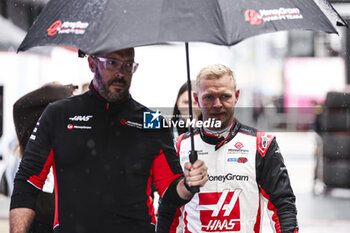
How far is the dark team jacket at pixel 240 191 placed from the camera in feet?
10.6

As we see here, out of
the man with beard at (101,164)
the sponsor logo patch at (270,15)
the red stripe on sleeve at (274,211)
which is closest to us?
the sponsor logo patch at (270,15)

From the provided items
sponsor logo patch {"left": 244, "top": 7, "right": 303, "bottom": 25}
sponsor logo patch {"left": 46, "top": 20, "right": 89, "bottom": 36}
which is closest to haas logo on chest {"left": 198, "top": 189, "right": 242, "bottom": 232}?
sponsor logo patch {"left": 244, "top": 7, "right": 303, "bottom": 25}

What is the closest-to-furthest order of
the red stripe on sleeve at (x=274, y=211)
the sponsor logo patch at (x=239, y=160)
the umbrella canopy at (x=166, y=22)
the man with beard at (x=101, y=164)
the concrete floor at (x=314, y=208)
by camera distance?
the umbrella canopy at (x=166, y=22) < the man with beard at (x=101, y=164) < the red stripe on sleeve at (x=274, y=211) < the sponsor logo patch at (x=239, y=160) < the concrete floor at (x=314, y=208)

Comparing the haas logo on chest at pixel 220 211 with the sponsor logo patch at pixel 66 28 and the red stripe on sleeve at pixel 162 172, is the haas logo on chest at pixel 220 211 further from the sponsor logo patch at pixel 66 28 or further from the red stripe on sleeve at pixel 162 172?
the sponsor logo patch at pixel 66 28

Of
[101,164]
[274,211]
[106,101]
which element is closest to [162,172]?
[101,164]

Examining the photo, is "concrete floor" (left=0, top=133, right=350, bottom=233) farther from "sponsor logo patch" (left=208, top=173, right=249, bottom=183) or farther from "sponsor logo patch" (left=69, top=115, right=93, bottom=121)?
"sponsor logo patch" (left=69, top=115, right=93, bottom=121)

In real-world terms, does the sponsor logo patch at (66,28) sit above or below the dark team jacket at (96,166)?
above

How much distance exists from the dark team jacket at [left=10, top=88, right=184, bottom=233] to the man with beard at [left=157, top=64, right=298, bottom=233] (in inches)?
16.6

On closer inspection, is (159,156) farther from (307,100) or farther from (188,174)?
(307,100)

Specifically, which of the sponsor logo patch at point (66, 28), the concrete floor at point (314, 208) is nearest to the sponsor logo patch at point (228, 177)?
the sponsor logo patch at point (66, 28)

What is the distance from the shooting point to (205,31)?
2504 millimetres

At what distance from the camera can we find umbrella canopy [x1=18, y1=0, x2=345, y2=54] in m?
2.48

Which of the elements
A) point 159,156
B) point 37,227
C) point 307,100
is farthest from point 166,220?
point 307,100

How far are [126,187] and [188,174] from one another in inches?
12.7
